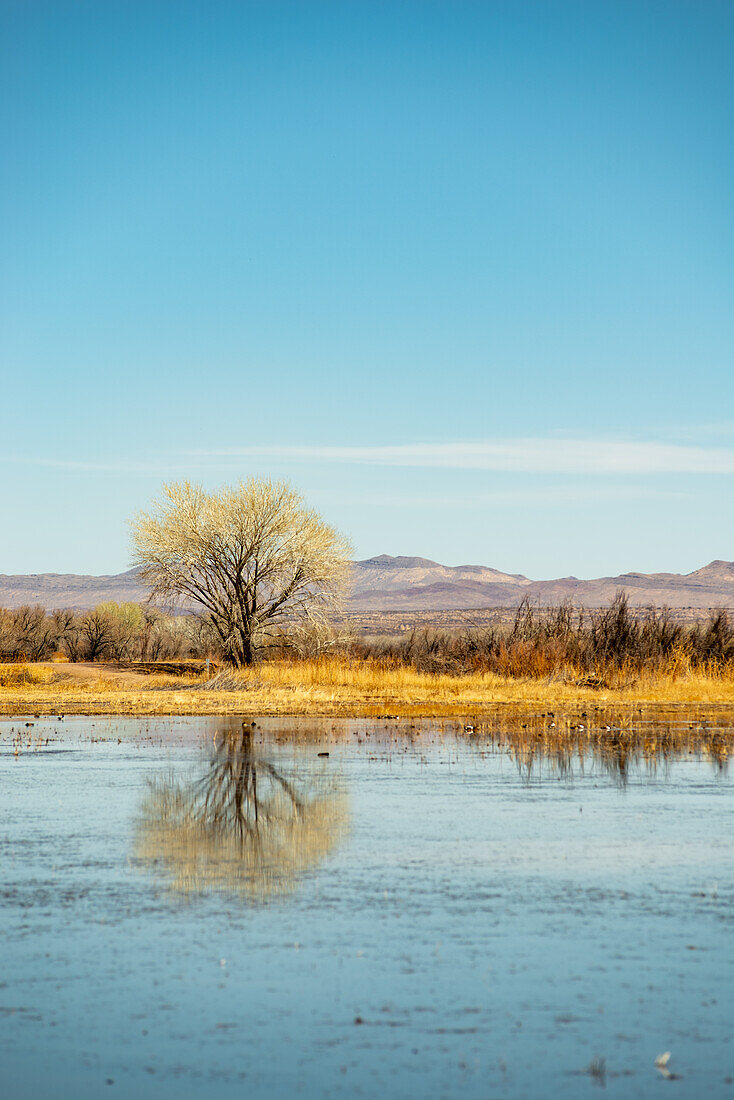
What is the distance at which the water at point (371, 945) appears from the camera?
5246 mm

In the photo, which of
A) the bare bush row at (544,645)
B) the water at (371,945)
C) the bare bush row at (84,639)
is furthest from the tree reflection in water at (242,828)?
the bare bush row at (84,639)

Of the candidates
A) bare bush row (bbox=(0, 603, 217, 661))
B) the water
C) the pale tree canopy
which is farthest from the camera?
bare bush row (bbox=(0, 603, 217, 661))

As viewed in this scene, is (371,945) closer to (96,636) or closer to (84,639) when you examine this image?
(96,636)

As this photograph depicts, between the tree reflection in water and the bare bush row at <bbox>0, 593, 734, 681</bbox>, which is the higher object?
the bare bush row at <bbox>0, 593, 734, 681</bbox>

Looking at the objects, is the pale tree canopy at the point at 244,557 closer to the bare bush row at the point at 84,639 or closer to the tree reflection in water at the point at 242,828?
the bare bush row at the point at 84,639

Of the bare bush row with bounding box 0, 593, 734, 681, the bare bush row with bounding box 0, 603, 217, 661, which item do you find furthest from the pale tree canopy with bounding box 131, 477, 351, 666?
the bare bush row with bounding box 0, 603, 217, 661

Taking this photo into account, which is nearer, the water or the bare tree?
the water

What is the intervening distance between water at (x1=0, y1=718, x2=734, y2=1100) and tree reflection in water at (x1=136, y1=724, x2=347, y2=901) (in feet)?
0.17

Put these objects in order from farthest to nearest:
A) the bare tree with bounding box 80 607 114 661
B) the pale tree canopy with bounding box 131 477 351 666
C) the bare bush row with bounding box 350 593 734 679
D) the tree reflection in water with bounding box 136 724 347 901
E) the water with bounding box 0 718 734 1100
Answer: the bare tree with bounding box 80 607 114 661 → the pale tree canopy with bounding box 131 477 351 666 → the bare bush row with bounding box 350 593 734 679 → the tree reflection in water with bounding box 136 724 347 901 → the water with bounding box 0 718 734 1100

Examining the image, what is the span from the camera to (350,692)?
3531 centimetres

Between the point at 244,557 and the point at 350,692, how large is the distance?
10875mm

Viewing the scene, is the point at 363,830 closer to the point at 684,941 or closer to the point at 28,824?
the point at 28,824

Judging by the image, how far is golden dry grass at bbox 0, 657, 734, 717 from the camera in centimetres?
2998

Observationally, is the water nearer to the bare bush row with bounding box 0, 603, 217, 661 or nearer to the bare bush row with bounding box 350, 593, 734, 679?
the bare bush row with bounding box 350, 593, 734, 679
